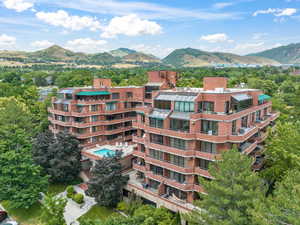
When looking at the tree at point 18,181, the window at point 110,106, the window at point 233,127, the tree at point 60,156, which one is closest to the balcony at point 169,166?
the window at point 233,127

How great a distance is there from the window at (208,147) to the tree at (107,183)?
14.4 metres

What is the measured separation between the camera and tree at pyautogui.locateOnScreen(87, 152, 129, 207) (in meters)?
33.7

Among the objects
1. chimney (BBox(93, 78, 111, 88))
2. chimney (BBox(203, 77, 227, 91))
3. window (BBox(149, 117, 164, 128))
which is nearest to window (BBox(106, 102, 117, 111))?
chimney (BBox(93, 78, 111, 88))

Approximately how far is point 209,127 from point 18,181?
Result: 33.0 metres

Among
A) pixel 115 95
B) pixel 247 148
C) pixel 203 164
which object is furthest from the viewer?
pixel 115 95

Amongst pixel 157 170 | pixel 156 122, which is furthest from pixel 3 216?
pixel 156 122

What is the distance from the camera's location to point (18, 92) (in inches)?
3415

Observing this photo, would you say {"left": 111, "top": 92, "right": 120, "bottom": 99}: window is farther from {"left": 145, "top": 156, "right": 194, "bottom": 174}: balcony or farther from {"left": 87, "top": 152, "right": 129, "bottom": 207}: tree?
{"left": 145, "top": 156, "right": 194, "bottom": 174}: balcony

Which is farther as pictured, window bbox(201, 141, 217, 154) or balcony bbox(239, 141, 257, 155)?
balcony bbox(239, 141, 257, 155)

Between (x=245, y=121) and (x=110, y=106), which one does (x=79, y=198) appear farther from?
(x=245, y=121)

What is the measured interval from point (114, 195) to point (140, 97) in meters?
27.8

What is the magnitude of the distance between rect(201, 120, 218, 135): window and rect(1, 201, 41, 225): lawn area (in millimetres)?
31044

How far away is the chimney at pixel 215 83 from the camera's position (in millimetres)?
37031

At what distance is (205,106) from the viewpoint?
31.1 m
